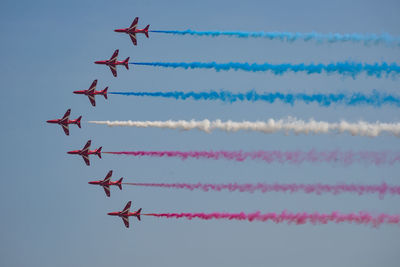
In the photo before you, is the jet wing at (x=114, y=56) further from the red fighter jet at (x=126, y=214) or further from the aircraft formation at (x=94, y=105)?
the red fighter jet at (x=126, y=214)

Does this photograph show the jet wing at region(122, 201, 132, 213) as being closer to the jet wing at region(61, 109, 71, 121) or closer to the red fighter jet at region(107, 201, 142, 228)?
the red fighter jet at region(107, 201, 142, 228)

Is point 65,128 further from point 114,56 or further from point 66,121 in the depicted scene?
point 114,56

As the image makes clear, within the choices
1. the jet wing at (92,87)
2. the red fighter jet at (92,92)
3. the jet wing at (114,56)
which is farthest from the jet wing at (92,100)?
the jet wing at (114,56)

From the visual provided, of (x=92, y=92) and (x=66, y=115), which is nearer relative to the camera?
(x=92, y=92)

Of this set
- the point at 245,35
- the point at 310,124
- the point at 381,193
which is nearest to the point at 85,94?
the point at 245,35

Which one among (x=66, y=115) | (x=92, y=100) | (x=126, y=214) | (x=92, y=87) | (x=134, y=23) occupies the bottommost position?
(x=126, y=214)

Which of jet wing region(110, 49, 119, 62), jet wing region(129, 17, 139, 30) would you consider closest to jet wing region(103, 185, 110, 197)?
jet wing region(110, 49, 119, 62)

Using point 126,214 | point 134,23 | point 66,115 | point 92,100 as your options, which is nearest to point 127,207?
point 126,214

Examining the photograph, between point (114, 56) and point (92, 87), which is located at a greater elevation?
point (114, 56)

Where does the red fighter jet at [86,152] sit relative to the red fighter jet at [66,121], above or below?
below

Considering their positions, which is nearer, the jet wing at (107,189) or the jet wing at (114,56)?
the jet wing at (107,189)

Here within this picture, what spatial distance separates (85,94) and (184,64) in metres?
15.6

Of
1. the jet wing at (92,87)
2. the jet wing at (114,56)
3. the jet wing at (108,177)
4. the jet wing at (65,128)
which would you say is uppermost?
the jet wing at (114,56)

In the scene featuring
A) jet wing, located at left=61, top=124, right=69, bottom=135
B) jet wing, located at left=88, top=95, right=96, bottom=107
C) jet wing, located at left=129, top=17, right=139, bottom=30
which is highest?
jet wing, located at left=129, top=17, right=139, bottom=30
